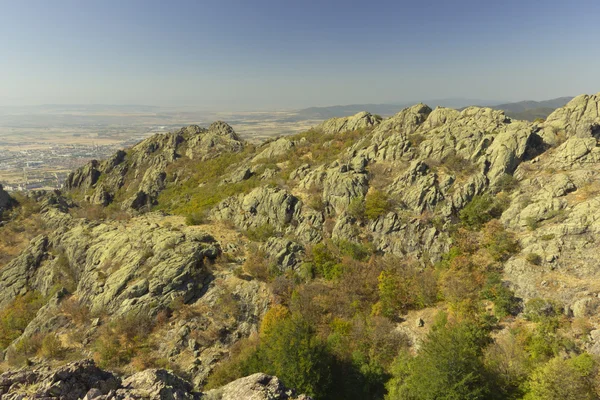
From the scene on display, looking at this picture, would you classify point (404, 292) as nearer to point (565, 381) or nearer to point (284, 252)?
point (565, 381)

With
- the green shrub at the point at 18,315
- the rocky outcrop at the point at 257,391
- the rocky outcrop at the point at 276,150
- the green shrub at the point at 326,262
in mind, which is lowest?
the green shrub at the point at 18,315

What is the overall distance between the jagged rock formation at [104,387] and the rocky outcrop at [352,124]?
59.5 m

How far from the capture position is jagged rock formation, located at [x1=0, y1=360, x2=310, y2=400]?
1323 cm

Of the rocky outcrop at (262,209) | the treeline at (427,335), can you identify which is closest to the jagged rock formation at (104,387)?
the treeline at (427,335)

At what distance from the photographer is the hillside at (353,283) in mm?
19984

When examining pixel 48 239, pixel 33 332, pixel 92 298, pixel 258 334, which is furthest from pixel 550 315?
pixel 48 239

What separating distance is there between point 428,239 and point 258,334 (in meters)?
21.7

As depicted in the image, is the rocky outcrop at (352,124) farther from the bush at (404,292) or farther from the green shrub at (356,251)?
the bush at (404,292)

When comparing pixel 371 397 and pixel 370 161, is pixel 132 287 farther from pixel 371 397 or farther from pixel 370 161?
pixel 370 161

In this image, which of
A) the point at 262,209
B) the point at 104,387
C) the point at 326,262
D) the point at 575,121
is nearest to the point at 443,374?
the point at 326,262

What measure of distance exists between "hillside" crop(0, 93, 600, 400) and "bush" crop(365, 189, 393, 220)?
0.18 m

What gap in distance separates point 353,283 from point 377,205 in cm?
1130

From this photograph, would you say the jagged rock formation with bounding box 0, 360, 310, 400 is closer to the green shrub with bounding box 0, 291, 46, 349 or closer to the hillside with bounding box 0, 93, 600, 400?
the hillside with bounding box 0, 93, 600, 400

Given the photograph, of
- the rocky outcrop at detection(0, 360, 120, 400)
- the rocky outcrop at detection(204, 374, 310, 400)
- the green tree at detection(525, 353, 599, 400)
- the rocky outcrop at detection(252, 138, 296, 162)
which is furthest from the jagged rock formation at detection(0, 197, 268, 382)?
the rocky outcrop at detection(252, 138, 296, 162)
